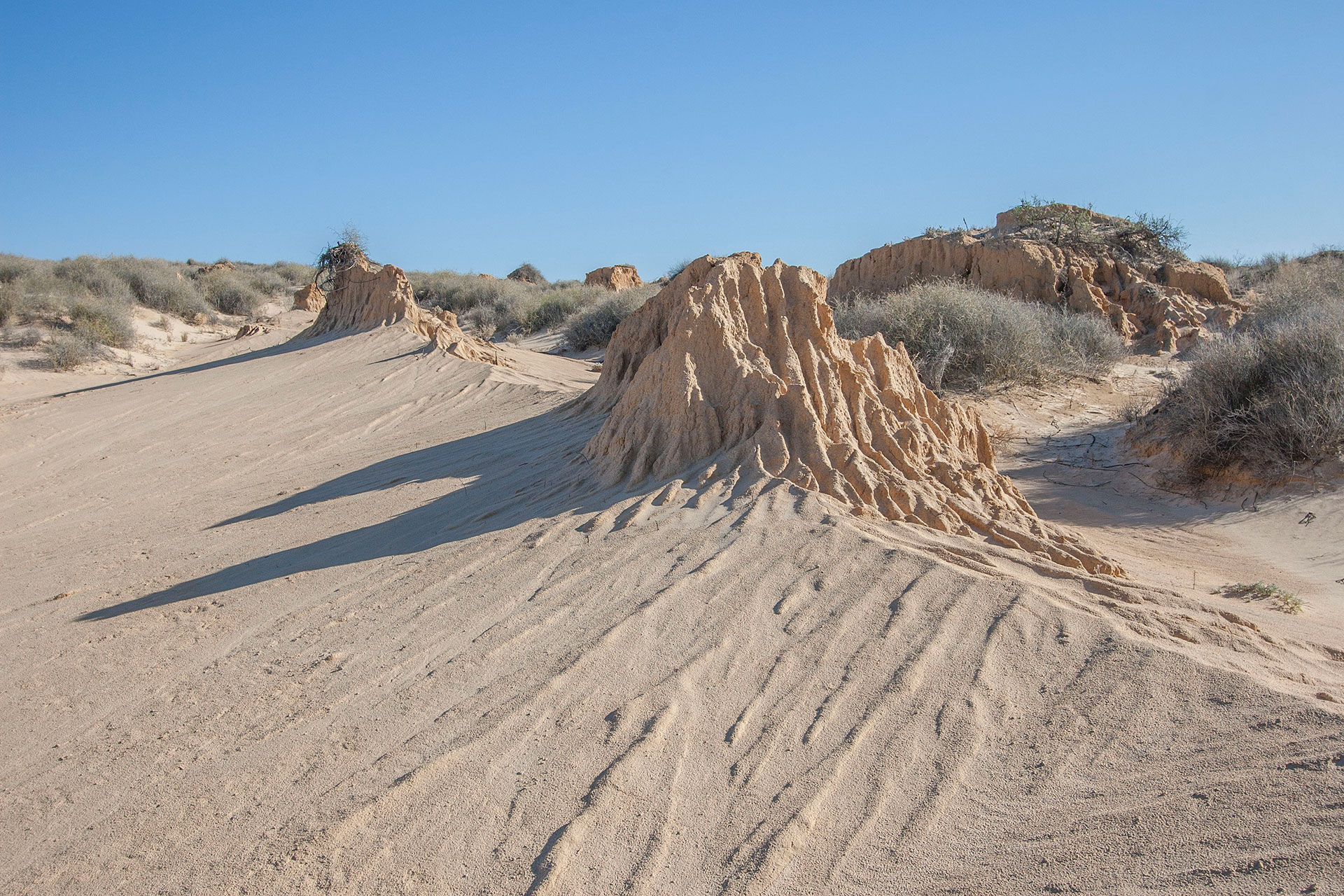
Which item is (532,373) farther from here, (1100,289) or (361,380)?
(1100,289)

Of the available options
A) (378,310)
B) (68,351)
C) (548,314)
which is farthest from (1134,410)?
(68,351)

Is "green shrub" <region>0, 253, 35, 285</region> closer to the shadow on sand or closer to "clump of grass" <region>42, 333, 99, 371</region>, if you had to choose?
"clump of grass" <region>42, 333, 99, 371</region>

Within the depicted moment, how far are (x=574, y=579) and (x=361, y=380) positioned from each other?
26.1 ft

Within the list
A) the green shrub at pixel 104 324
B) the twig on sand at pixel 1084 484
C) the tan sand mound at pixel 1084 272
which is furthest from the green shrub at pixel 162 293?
the twig on sand at pixel 1084 484

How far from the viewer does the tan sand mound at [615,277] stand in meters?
26.8

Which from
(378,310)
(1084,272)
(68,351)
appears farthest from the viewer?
(68,351)

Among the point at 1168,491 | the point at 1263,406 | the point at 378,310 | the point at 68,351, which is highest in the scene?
the point at 378,310

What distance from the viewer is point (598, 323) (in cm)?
1666

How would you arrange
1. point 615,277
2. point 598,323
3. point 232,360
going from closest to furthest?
point 232,360, point 598,323, point 615,277

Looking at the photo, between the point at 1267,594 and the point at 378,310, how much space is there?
13.3 meters

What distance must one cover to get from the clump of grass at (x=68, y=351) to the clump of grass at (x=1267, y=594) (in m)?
17.5

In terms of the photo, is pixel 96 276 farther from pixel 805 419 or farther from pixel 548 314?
pixel 805 419

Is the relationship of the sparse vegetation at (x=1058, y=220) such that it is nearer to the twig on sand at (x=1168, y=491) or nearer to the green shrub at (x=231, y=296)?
the twig on sand at (x=1168, y=491)

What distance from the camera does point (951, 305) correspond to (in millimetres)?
10328
